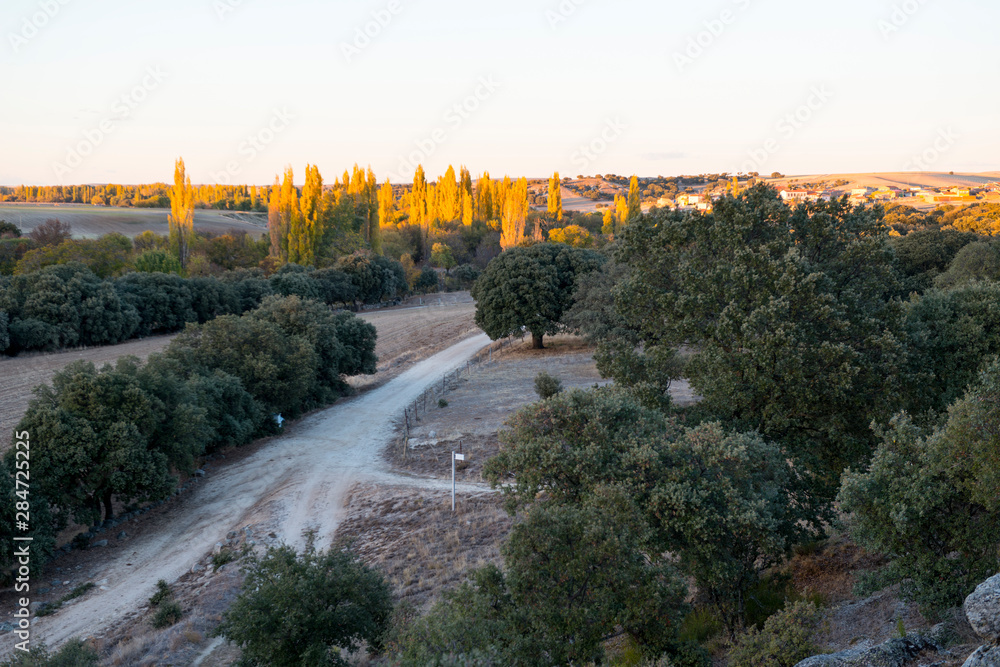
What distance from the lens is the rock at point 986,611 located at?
6773 mm

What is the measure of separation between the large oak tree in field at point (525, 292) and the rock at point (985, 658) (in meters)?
39.1

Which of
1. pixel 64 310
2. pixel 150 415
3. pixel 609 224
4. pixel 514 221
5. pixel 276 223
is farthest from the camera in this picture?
pixel 609 224

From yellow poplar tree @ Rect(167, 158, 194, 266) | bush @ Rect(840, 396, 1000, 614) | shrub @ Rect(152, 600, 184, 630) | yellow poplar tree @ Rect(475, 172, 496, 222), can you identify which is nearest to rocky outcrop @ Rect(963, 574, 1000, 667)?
bush @ Rect(840, 396, 1000, 614)

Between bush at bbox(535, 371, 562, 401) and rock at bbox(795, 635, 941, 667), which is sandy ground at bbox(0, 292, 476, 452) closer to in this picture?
bush at bbox(535, 371, 562, 401)

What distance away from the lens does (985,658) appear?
20.7 feet

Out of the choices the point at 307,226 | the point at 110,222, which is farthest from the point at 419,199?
the point at 110,222

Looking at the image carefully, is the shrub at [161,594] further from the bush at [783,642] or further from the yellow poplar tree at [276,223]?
the yellow poplar tree at [276,223]

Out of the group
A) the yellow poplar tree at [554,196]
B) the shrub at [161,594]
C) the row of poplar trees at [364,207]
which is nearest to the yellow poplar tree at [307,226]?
the row of poplar trees at [364,207]

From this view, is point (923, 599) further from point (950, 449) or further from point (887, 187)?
point (887, 187)

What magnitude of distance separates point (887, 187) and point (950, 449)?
525ft

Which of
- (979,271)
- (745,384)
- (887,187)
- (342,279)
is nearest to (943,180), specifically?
(887,187)

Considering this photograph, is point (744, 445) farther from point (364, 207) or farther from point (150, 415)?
point (364, 207)

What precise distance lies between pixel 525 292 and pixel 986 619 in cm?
3911

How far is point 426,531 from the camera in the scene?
60.7ft
